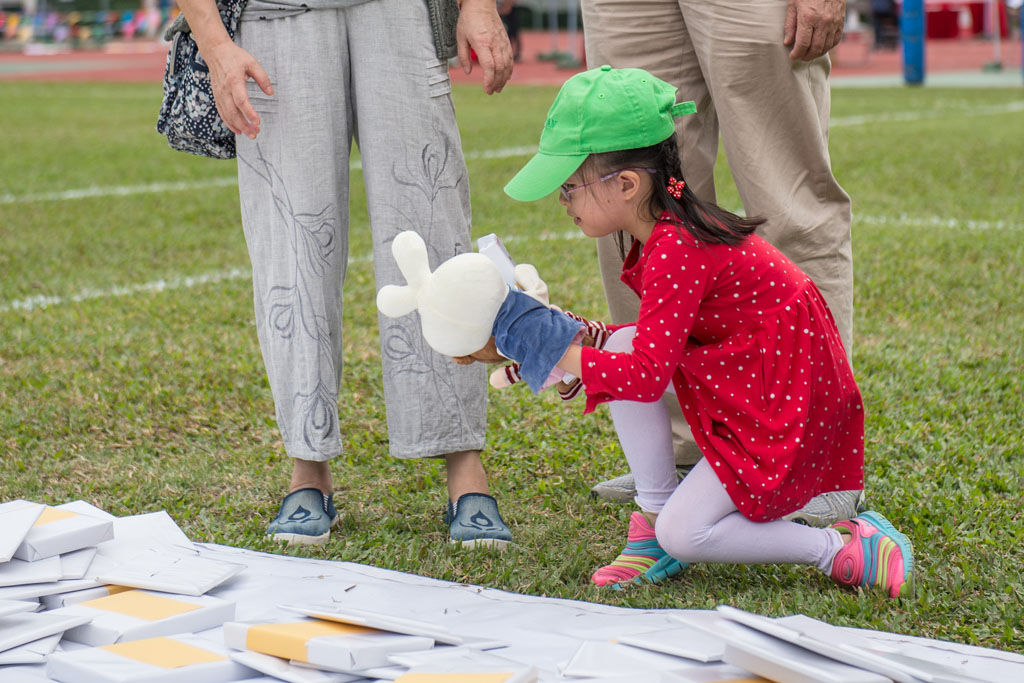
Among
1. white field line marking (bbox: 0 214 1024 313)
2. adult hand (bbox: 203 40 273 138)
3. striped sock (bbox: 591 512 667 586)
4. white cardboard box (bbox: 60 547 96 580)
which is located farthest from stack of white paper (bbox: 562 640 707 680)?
white field line marking (bbox: 0 214 1024 313)

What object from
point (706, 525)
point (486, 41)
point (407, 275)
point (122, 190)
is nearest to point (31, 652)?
point (407, 275)

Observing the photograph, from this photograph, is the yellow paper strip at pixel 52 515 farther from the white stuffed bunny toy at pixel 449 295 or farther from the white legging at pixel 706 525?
the white legging at pixel 706 525

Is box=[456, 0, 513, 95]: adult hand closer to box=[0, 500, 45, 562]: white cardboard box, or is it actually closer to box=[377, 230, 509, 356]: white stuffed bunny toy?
box=[377, 230, 509, 356]: white stuffed bunny toy

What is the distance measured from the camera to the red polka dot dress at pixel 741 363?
201 centimetres

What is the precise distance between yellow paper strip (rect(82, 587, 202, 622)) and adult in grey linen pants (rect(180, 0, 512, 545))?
41 cm

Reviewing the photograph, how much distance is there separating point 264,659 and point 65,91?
54.2ft

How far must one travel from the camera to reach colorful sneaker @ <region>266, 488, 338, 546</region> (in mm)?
2502

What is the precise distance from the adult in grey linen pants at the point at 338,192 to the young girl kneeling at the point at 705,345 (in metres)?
0.45

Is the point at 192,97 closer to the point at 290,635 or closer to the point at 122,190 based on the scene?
the point at 290,635

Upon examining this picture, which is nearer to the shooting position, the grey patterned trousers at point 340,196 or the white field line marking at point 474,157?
the grey patterned trousers at point 340,196

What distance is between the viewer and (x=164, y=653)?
190cm

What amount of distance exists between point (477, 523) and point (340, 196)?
2.39ft

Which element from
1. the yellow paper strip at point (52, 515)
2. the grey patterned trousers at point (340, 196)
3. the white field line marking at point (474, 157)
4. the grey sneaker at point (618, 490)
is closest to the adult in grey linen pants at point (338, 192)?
the grey patterned trousers at point (340, 196)

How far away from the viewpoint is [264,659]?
1.89 metres
